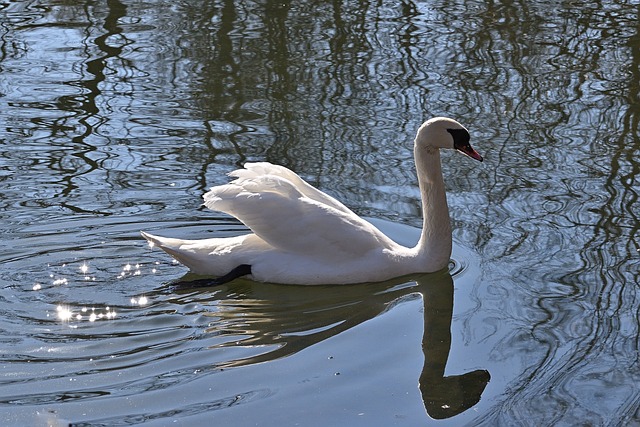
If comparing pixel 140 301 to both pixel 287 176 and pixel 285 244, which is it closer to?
pixel 285 244

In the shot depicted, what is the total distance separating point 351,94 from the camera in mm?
10000

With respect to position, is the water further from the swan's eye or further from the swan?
the swan's eye

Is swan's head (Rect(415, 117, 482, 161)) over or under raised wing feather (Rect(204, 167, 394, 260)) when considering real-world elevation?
over

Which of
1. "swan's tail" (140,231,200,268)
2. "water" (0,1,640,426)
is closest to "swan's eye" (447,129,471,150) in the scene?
"water" (0,1,640,426)

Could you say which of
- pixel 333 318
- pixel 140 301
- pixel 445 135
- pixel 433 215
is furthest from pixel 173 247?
pixel 445 135

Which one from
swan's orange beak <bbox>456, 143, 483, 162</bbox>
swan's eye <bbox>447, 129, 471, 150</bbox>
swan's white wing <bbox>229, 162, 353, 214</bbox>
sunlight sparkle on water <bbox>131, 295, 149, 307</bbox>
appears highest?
swan's eye <bbox>447, 129, 471, 150</bbox>

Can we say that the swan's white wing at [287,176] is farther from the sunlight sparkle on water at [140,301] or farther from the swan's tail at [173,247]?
the sunlight sparkle on water at [140,301]

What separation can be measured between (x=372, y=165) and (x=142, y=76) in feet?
9.99

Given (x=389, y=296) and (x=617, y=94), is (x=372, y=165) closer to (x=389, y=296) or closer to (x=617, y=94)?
(x=389, y=296)

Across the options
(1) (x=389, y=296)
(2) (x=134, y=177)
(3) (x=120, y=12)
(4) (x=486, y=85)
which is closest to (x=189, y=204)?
(2) (x=134, y=177)

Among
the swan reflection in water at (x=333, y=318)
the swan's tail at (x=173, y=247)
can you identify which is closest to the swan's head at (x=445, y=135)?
the swan reflection in water at (x=333, y=318)

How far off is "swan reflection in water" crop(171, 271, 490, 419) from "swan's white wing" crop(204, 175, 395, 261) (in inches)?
8.8

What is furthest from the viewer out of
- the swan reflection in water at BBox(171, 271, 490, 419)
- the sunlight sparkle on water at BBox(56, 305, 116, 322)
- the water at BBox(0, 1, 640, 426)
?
the sunlight sparkle on water at BBox(56, 305, 116, 322)

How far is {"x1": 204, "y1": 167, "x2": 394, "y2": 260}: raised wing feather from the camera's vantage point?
6465 mm
